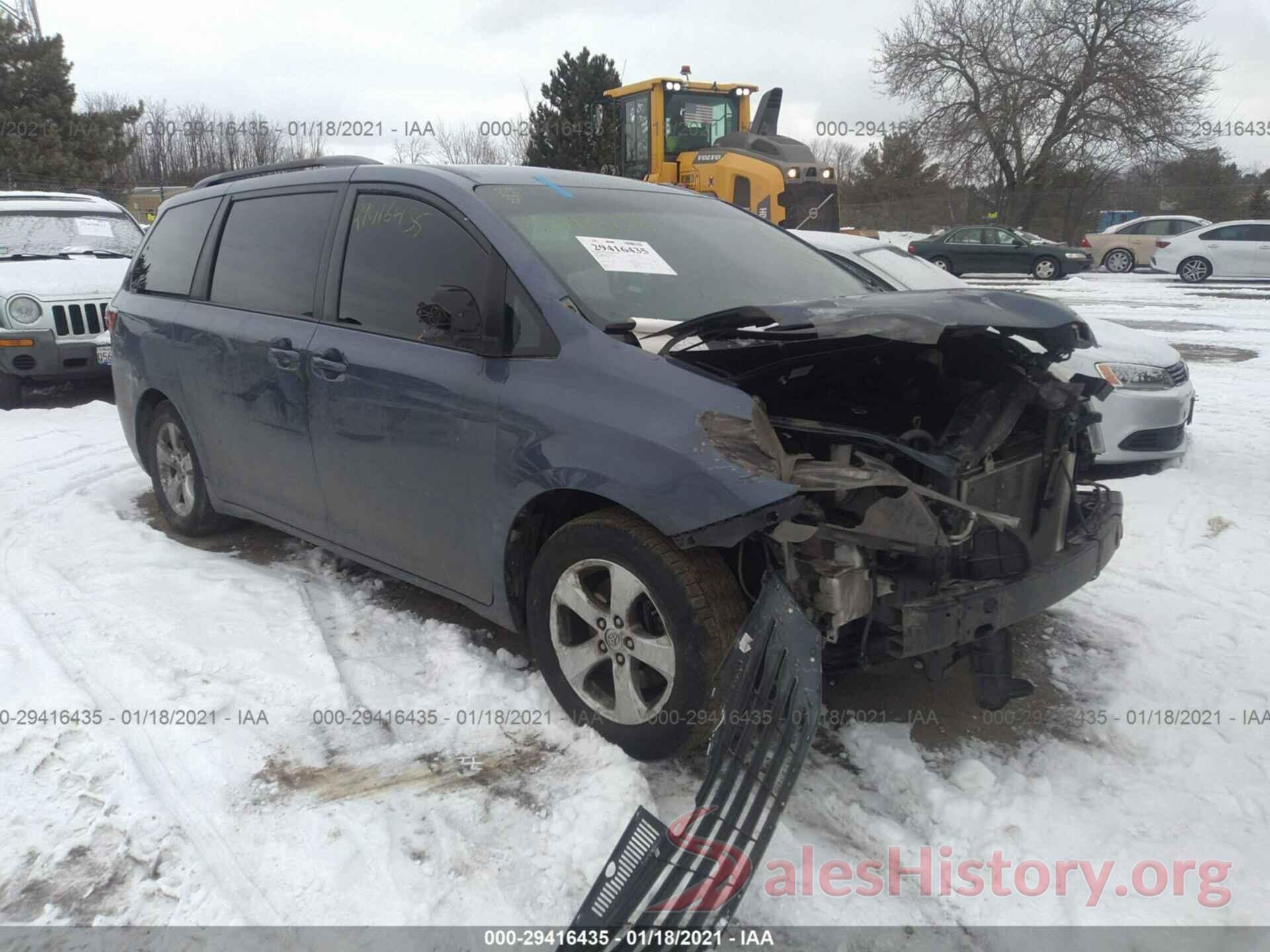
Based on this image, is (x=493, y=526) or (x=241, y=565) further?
(x=241, y=565)

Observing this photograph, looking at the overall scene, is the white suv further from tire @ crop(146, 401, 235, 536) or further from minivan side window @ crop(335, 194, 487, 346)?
minivan side window @ crop(335, 194, 487, 346)

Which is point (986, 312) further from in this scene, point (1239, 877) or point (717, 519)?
point (1239, 877)

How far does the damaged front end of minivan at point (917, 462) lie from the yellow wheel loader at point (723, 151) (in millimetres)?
10018

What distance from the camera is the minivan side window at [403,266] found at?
3316 mm

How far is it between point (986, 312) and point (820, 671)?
45.5 inches

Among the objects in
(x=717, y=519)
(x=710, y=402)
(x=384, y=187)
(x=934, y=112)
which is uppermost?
(x=934, y=112)

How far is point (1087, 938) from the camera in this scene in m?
2.31

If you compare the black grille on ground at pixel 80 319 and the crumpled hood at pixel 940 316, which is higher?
the crumpled hood at pixel 940 316

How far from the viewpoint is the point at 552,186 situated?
376cm

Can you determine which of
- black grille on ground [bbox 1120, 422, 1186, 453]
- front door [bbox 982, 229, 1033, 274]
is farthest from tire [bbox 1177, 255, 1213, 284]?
black grille on ground [bbox 1120, 422, 1186, 453]

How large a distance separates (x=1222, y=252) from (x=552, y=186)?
22380 mm

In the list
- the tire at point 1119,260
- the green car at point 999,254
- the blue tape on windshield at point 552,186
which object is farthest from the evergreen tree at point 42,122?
the tire at point 1119,260

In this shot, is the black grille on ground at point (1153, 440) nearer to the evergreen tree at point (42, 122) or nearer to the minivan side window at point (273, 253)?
the minivan side window at point (273, 253)

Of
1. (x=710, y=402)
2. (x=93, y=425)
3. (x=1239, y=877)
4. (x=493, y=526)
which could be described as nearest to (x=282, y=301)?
(x=493, y=526)
